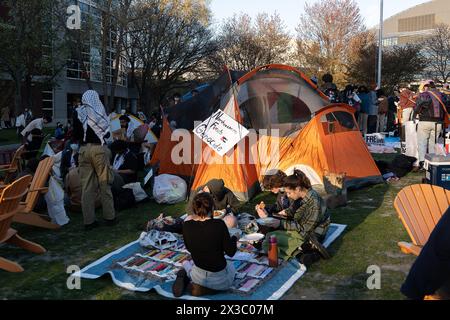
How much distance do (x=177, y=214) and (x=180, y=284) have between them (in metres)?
2.94

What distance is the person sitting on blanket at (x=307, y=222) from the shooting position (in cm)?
489

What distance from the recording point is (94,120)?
20.1 feet

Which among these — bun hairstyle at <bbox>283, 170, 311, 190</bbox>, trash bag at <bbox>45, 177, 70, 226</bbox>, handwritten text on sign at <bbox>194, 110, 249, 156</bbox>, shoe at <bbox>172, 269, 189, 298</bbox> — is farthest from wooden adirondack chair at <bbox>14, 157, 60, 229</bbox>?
bun hairstyle at <bbox>283, 170, 311, 190</bbox>

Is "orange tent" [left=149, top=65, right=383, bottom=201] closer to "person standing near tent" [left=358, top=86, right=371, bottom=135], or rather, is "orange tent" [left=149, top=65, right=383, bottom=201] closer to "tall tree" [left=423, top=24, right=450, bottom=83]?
"person standing near tent" [left=358, top=86, right=371, bottom=135]

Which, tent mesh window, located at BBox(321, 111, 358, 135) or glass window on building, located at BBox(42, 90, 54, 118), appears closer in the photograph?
tent mesh window, located at BBox(321, 111, 358, 135)

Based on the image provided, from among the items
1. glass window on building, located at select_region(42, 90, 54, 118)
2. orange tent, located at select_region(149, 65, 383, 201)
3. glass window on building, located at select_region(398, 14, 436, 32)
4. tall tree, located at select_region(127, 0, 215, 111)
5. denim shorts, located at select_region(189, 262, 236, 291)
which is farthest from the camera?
glass window on building, located at select_region(398, 14, 436, 32)

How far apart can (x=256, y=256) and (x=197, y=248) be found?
1.33 metres

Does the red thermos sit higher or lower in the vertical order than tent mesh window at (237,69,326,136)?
lower

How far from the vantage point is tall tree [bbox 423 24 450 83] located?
1630 inches

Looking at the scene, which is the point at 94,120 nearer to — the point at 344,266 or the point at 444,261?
the point at 344,266

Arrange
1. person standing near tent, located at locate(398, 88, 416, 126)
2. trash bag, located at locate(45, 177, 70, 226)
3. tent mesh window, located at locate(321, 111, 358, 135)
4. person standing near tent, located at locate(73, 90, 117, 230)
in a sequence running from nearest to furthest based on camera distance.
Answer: person standing near tent, located at locate(73, 90, 117, 230) < trash bag, located at locate(45, 177, 70, 226) < tent mesh window, located at locate(321, 111, 358, 135) < person standing near tent, located at locate(398, 88, 416, 126)

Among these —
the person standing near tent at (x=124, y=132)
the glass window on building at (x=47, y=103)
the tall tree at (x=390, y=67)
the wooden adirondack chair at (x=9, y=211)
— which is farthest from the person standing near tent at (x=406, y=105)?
the glass window on building at (x=47, y=103)

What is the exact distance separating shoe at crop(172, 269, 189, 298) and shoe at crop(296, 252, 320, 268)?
131cm

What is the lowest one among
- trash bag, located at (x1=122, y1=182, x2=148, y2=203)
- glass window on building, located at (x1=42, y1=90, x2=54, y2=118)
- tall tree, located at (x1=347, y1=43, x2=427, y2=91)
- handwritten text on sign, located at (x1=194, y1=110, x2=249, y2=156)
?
trash bag, located at (x1=122, y1=182, x2=148, y2=203)
